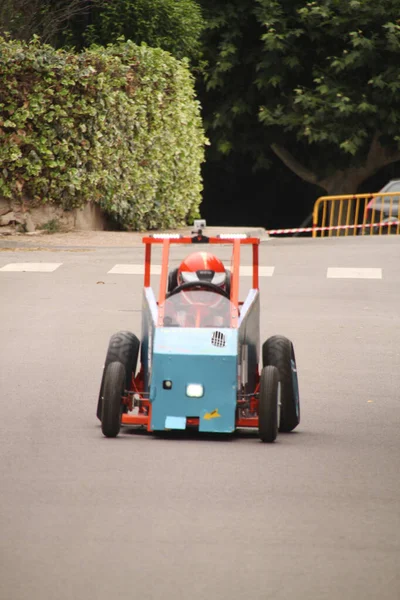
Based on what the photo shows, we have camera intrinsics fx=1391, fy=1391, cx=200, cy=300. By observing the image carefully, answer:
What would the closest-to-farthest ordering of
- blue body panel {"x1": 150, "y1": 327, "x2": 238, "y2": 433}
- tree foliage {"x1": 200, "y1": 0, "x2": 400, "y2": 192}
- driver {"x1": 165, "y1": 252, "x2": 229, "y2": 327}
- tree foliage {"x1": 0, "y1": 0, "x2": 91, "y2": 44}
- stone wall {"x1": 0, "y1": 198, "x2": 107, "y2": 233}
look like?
1. blue body panel {"x1": 150, "y1": 327, "x2": 238, "y2": 433}
2. driver {"x1": 165, "y1": 252, "x2": 229, "y2": 327}
3. stone wall {"x1": 0, "y1": 198, "x2": 107, "y2": 233}
4. tree foliage {"x1": 0, "y1": 0, "x2": 91, "y2": 44}
5. tree foliage {"x1": 200, "y1": 0, "x2": 400, "y2": 192}

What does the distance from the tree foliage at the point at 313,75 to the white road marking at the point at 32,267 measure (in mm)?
15643

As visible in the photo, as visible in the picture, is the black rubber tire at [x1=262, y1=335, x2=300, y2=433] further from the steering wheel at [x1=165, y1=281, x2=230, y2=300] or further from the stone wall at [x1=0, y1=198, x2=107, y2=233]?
the stone wall at [x1=0, y1=198, x2=107, y2=233]

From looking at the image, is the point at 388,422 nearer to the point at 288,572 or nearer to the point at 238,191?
the point at 288,572

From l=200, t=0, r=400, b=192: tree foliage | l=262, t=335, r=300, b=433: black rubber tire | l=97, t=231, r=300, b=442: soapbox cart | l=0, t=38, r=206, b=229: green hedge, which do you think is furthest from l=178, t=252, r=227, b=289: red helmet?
l=200, t=0, r=400, b=192: tree foliage

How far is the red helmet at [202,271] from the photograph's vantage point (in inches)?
345

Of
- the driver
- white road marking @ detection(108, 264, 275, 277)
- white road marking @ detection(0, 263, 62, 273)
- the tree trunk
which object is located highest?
the driver

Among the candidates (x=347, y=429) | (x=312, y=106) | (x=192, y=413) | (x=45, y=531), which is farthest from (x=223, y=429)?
(x=312, y=106)

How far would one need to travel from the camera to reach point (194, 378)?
796cm

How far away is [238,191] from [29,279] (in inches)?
974

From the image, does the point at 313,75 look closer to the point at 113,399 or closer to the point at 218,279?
the point at 218,279

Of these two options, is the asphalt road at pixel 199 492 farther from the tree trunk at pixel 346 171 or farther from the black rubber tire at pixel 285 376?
the tree trunk at pixel 346 171

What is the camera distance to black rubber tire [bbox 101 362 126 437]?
8.06m

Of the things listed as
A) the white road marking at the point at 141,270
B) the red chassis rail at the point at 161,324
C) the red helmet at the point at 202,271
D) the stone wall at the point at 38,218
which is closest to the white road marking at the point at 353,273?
the white road marking at the point at 141,270

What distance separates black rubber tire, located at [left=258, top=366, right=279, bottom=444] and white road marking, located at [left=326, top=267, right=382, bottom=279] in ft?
33.9
